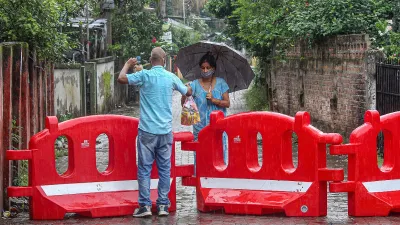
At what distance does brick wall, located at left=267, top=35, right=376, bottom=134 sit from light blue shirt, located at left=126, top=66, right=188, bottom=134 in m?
6.74

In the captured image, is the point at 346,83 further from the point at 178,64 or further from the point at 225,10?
the point at 225,10

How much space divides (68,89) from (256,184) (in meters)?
11.8

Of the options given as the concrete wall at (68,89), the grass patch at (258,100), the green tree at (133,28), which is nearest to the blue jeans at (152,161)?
the concrete wall at (68,89)

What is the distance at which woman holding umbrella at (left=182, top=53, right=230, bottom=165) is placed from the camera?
10375 mm

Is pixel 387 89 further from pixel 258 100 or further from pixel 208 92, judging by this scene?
pixel 258 100

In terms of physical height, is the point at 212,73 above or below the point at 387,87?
above

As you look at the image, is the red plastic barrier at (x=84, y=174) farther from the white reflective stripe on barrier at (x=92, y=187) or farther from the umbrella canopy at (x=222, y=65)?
the umbrella canopy at (x=222, y=65)

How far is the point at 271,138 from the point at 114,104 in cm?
2031

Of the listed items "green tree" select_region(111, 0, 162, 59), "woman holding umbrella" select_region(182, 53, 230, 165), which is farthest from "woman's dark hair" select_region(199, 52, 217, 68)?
"green tree" select_region(111, 0, 162, 59)

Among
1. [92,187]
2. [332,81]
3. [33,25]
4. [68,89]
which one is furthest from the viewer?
[68,89]

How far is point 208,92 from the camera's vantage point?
1042 cm

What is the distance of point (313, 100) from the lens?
62.1 ft

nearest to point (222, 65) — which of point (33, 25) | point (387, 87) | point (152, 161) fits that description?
point (152, 161)

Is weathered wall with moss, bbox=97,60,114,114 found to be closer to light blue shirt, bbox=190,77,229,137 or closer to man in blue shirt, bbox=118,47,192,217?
light blue shirt, bbox=190,77,229,137
